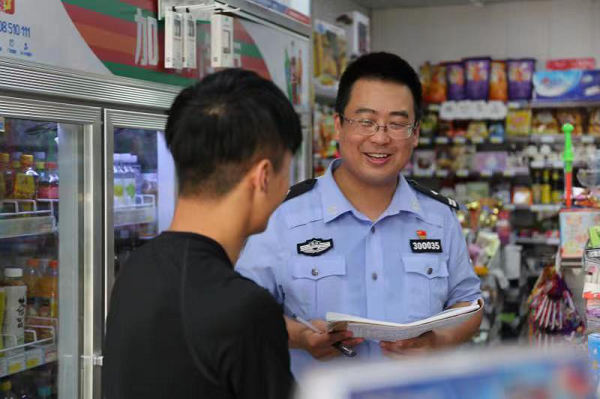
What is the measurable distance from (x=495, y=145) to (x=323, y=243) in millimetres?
7577

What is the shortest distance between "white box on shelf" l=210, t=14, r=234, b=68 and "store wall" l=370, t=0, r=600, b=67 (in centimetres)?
655

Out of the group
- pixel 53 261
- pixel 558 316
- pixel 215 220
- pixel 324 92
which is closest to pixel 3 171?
pixel 53 261

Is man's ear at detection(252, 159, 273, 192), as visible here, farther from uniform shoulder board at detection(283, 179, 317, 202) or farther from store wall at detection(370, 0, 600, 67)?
store wall at detection(370, 0, 600, 67)

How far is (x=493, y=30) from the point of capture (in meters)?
9.55

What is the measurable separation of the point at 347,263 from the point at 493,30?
8039 mm

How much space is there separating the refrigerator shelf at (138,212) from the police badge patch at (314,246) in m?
1.27

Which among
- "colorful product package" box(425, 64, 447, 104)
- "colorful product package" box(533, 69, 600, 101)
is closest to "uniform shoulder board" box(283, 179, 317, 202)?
"colorful product package" box(533, 69, 600, 101)

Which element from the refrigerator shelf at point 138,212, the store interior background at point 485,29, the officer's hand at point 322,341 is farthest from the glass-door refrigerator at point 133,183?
the store interior background at point 485,29

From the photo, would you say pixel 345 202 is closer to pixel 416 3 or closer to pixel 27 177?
pixel 27 177

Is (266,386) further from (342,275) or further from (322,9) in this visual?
(322,9)

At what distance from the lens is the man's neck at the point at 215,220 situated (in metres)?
1.29

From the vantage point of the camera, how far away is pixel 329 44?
632 cm

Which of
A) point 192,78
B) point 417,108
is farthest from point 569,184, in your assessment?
point 192,78

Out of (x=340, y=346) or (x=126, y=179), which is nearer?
(x=340, y=346)
